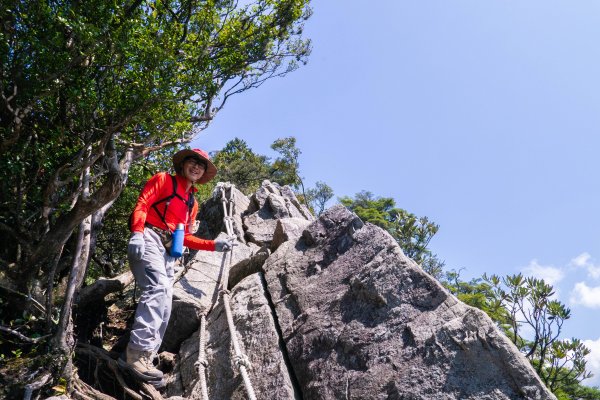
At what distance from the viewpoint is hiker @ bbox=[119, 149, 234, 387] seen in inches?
191

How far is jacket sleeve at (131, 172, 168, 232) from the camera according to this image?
5.06 meters

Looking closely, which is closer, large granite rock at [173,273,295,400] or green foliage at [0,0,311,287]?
large granite rock at [173,273,295,400]

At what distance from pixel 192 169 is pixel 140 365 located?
7.83 feet

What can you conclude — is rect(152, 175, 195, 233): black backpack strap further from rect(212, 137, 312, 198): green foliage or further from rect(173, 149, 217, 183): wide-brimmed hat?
rect(212, 137, 312, 198): green foliage

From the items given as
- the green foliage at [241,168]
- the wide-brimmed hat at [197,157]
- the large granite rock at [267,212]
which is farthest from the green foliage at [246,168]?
the wide-brimmed hat at [197,157]

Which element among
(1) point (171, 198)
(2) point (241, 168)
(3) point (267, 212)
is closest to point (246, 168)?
(2) point (241, 168)

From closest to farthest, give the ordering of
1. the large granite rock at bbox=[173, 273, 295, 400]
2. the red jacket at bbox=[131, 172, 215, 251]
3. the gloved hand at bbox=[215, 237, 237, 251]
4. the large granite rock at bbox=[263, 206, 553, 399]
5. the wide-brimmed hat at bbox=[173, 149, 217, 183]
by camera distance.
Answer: the large granite rock at bbox=[263, 206, 553, 399] → the large granite rock at bbox=[173, 273, 295, 400] → the red jacket at bbox=[131, 172, 215, 251] → the wide-brimmed hat at bbox=[173, 149, 217, 183] → the gloved hand at bbox=[215, 237, 237, 251]

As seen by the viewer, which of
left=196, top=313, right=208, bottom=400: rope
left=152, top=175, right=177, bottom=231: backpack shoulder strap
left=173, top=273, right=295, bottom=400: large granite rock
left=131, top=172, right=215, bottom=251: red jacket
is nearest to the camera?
left=196, top=313, right=208, bottom=400: rope

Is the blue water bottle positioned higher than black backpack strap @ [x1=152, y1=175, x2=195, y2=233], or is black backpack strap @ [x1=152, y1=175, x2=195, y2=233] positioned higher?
black backpack strap @ [x1=152, y1=175, x2=195, y2=233]

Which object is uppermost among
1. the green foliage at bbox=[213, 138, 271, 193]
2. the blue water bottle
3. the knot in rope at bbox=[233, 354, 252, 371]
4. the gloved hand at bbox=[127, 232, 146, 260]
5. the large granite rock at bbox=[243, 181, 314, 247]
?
the green foliage at bbox=[213, 138, 271, 193]

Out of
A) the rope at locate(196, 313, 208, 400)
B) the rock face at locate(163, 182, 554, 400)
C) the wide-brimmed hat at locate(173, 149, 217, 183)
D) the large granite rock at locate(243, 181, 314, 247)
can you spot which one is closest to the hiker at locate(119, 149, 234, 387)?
the wide-brimmed hat at locate(173, 149, 217, 183)

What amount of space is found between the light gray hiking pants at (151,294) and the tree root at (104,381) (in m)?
0.40

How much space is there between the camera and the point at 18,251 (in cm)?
589

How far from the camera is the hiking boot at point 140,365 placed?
15.8ft
